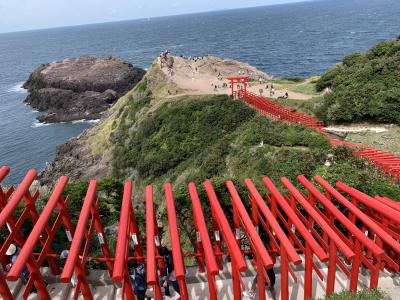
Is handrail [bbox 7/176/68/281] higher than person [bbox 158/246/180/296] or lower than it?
higher

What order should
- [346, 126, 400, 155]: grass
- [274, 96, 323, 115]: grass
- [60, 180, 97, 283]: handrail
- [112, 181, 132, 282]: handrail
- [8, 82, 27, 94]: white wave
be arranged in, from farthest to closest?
[8, 82, 27, 94]: white wave → [274, 96, 323, 115]: grass → [346, 126, 400, 155]: grass → [112, 181, 132, 282]: handrail → [60, 180, 97, 283]: handrail

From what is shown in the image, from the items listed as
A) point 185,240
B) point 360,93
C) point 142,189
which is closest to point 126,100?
point 142,189

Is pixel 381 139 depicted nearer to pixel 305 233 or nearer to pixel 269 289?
pixel 269 289

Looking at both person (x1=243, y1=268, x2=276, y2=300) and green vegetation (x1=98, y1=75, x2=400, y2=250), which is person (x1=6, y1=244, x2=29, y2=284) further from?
green vegetation (x1=98, y1=75, x2=400, y2=250)

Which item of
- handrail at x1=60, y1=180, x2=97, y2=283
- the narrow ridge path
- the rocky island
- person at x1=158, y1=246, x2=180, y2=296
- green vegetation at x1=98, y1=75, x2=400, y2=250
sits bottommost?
the rocky island

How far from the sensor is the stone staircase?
34.2 feet

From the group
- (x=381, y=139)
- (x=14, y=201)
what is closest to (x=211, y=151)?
(x=381, y=139)

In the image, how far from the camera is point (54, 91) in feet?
265

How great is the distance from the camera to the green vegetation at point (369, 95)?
28.2 metres

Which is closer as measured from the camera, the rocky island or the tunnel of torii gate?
the tunnel of torii gate

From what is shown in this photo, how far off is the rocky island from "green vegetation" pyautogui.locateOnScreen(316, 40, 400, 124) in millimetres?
48151

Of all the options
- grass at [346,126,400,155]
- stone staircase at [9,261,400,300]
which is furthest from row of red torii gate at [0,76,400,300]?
grass at [346,126,400,155]

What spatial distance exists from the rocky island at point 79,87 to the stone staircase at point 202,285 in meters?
60.3

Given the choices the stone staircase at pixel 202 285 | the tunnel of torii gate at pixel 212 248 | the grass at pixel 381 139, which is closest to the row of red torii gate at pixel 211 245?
the tunnel of torii gate at pixel 212 248
